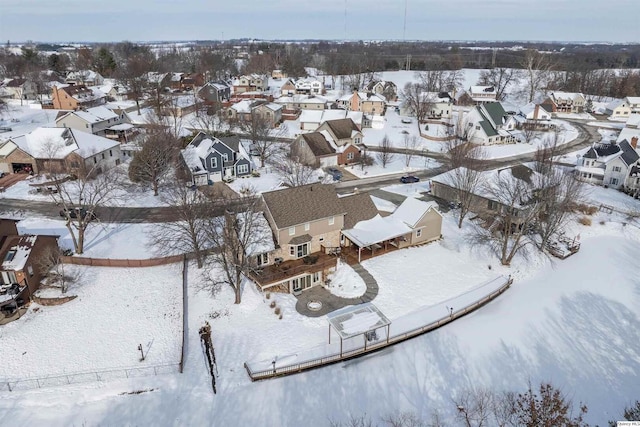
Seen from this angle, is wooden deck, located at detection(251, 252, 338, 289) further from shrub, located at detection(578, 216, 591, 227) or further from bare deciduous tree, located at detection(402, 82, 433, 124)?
bare deciduous tree, located at detection(402, 82, 433, 124)

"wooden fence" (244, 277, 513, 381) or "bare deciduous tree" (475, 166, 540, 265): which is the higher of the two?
"bare deciduous tree" (475, 166, 540, 265)

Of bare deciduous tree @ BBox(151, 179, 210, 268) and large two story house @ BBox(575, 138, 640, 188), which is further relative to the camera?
large two story house @ BBox(575, 138, 640, 188)

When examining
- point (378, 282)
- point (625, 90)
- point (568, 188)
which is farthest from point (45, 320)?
point (625, 90)

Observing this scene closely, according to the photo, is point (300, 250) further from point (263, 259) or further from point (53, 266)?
point (53, 266)

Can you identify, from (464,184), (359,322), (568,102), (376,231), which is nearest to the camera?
(359,322)

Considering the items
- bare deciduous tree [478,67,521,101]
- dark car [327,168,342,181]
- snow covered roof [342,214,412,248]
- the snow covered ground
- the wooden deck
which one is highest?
bare deciduous tree [478,67,521,101]


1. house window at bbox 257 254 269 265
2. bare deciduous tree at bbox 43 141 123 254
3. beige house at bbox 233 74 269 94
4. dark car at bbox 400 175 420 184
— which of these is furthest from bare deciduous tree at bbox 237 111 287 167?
beige house at bbox 233 74 269 94

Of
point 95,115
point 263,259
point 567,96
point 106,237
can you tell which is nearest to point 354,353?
point 263,259
